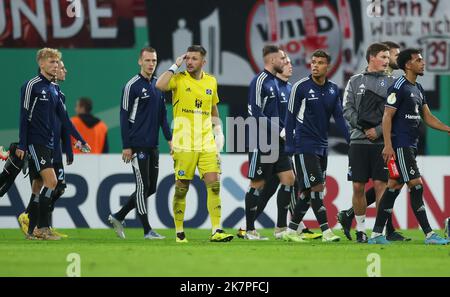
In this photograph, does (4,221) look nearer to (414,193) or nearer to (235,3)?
(235,3)

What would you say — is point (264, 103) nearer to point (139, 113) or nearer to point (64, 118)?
point (139, 113)

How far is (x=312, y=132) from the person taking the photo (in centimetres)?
1330

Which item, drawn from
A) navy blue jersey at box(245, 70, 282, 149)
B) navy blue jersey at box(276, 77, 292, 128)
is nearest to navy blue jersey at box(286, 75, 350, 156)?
navy blue jersey at box(245, 70, 282, 149)

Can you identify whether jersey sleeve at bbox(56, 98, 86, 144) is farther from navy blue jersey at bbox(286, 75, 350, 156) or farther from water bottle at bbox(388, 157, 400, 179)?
water bottle at bbox(388, 157, 400, 179)

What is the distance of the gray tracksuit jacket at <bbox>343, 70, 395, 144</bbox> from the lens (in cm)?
1330

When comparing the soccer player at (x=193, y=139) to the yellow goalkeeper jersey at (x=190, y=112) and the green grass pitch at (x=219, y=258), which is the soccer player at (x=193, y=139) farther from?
the green grass pitch at (x=219, y=258)

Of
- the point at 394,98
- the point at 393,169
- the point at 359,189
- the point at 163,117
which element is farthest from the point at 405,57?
the point at 163,117

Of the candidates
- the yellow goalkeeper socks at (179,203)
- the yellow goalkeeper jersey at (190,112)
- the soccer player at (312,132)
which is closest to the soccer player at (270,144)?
the soccer player at (312,132)

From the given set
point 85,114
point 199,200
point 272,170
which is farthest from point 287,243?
point 85,114

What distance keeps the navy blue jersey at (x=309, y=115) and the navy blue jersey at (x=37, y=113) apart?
2728 millimetres

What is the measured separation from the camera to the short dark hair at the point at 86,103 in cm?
1747

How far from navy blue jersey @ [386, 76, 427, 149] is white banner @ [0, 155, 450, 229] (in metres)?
4.62
